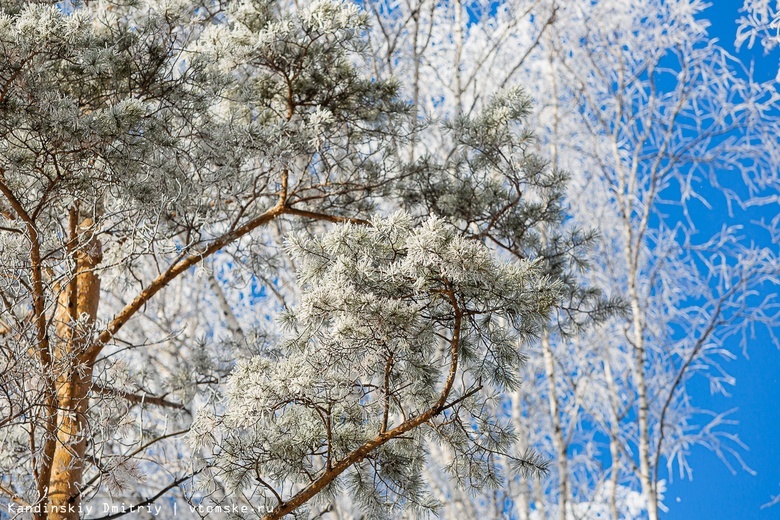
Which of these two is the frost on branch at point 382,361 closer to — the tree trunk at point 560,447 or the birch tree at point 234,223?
the birch tree at point 234,223

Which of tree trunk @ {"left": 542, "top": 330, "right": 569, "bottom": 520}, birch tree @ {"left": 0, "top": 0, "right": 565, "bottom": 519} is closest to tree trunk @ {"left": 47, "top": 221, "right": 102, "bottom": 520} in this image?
birch tree @ {"left": 0, "top": 0, "right": 565, "bottom": 519}

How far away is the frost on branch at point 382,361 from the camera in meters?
1.93

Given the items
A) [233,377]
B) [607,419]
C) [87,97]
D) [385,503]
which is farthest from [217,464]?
[607,419]

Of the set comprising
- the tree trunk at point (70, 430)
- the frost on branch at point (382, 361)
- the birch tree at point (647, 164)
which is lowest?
the frost on branch at point (382, 361)

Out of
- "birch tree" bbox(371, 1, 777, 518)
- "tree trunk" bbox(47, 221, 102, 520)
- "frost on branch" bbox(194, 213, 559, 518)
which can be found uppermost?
"birch tree" bbox(371, 1, 777, 518)

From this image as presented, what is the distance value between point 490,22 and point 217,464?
12.9ft

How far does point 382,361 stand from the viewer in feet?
7.07

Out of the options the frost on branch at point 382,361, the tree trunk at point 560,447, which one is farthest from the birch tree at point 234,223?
the tree trunk at point 560,447

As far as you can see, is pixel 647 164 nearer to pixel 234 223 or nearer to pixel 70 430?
pixel 234 223

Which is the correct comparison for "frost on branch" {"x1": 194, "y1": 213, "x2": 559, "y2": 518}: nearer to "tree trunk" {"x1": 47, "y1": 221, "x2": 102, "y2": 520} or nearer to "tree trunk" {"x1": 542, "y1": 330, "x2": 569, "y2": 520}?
"tree trunk" {"x1": 47, "y1": 221, "x2": 102, "y2": 520}

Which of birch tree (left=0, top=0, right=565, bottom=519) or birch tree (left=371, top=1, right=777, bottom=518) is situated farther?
birch tree (left=371, top=1, right=777, bottom=518)

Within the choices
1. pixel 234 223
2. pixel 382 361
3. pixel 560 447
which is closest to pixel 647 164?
pixel 560 447

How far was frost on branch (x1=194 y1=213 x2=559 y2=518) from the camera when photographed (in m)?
1.93

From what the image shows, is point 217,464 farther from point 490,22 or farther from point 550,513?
point 550,513
